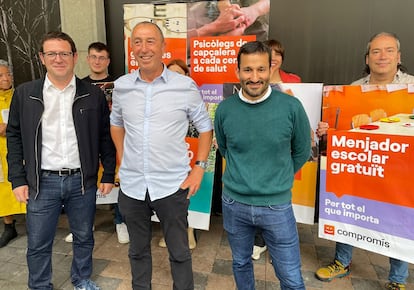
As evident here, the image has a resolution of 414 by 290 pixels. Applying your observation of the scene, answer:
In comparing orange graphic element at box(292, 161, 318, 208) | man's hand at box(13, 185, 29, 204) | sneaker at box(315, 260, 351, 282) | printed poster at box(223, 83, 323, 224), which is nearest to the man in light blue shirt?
man's hand at box(13, 185, 29, 204)

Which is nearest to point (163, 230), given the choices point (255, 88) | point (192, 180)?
point (192, 180)

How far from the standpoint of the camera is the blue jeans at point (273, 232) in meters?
1.89

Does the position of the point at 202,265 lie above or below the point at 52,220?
below

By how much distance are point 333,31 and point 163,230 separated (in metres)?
2.81

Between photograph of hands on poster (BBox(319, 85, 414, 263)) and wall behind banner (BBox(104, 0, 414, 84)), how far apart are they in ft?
4.29

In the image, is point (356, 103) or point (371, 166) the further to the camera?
point (356, 103)

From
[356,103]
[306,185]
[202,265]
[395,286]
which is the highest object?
[356,103]

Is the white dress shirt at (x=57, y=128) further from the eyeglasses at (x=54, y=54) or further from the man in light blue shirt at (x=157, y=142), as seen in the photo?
the man in light blue shirt at (x=157, y=142)

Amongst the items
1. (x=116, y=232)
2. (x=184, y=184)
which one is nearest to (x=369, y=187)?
(x=184, y=184)

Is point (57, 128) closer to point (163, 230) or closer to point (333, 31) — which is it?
point (163, 230)

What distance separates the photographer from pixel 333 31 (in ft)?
11.7

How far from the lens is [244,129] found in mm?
1854

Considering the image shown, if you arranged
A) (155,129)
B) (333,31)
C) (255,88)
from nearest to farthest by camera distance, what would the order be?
(255,88) → (155,129) → (333,31)

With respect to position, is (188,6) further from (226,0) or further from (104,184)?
(104,184)
